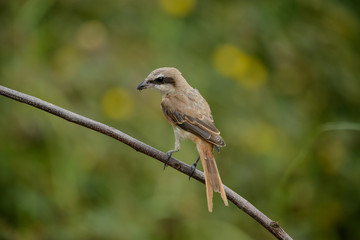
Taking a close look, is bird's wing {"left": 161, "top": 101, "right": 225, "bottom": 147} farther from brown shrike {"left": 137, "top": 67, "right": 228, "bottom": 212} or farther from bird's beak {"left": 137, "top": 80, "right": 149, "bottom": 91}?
bird's beak {"left": 137, "top": 80, "right": 149, "bottom": 91}

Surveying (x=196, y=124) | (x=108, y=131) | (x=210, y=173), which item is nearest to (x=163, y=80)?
(x=196, y=124)

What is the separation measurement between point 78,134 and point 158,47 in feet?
4.44

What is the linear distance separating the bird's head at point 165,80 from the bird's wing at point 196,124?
0.47 ft

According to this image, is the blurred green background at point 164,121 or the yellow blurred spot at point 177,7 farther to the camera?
the yellow blurred spot at point 177,7

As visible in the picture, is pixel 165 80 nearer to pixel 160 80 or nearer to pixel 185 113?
pixel 160 80

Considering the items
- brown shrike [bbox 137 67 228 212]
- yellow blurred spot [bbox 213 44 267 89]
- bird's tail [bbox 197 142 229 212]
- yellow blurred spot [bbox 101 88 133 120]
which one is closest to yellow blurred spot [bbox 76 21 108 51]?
yellow blurred spot [bbox 101 88 133 120]

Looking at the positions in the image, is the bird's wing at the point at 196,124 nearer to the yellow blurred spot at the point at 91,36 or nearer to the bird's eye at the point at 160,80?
the bird's eye at the point at 160,80

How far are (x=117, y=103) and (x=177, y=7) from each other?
4.40ft

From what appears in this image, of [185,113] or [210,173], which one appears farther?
[185,113]

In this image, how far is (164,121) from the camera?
4863mm

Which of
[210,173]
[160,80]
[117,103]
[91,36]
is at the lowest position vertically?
[210,173]

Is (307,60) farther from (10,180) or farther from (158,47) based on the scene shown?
(10,180)

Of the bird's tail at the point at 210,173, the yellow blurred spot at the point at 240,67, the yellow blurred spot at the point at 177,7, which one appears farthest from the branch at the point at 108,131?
the yellow blurred spot at the point at 177,7

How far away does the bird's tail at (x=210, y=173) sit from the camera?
8.05 ft
